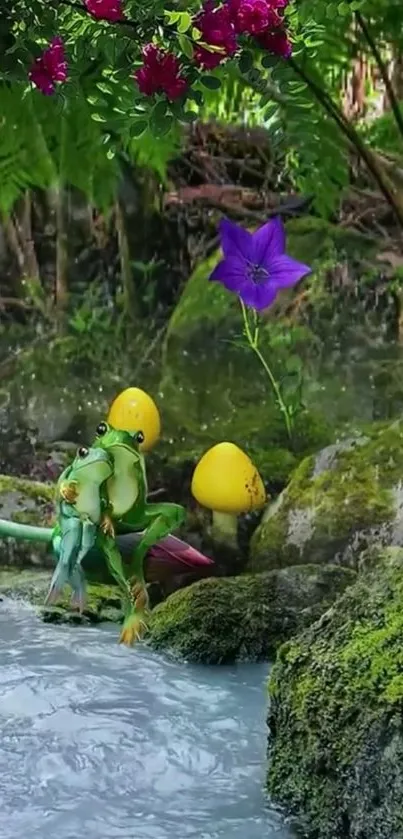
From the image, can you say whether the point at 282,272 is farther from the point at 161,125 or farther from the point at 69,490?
the point at 161,125

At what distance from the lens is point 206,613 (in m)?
1.34

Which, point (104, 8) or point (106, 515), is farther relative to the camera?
point (106, 515)

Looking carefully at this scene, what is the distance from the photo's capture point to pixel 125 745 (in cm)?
104

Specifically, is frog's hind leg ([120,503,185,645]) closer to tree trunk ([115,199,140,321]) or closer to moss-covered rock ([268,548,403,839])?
Answer: moss-covered rock ([268,548,403,839])

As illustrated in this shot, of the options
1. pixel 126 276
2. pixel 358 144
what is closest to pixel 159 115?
pixel 358 144

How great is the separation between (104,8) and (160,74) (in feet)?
0.22

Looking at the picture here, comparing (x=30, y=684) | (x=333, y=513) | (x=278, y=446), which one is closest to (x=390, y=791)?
(x=30, y=684)

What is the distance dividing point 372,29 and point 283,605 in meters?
1.27

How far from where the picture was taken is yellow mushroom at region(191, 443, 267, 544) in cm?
167

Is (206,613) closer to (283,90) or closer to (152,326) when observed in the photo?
(283,90)

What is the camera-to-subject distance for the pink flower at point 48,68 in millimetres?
827

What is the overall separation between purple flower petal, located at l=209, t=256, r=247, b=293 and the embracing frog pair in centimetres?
66

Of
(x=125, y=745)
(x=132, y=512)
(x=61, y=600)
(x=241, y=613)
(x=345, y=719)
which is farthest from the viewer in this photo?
(x=61, y=600)

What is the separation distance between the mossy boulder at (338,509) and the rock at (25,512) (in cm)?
34
